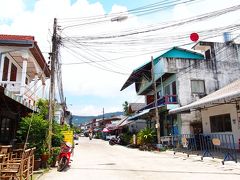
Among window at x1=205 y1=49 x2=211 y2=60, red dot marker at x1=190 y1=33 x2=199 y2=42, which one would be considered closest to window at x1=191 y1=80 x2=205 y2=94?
window at x1=205 y1=49 x2=211 y2=60

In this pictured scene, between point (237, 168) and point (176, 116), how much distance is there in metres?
14.0

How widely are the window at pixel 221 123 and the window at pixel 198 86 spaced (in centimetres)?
470

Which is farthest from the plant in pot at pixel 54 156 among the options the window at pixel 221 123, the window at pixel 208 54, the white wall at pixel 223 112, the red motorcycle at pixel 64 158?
the window at pixel 208 54

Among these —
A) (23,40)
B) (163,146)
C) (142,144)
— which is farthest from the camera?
(142,144)

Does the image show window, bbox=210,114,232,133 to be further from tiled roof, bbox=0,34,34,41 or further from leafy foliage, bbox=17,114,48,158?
tiled roof, bbox=0,34,34,41

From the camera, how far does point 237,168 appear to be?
10.5 metres

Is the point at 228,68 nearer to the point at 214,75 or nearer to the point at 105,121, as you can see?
the point at 214,75

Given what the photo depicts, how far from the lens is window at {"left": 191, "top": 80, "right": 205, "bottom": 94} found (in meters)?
24.5

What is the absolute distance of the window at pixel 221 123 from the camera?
719 inches

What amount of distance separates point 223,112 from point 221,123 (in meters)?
0.91

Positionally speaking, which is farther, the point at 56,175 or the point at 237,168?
the point at 237,168

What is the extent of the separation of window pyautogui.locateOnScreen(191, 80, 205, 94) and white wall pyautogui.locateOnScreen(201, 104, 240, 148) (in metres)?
3.33

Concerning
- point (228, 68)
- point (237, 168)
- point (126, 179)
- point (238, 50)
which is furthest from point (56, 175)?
point (238, 50)

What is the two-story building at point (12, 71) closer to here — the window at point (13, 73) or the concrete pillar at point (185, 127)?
the window at point (13, 73)
